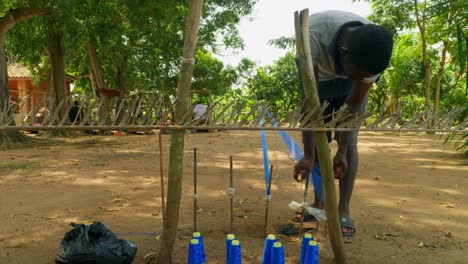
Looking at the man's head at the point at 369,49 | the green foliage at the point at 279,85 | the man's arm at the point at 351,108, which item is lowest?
the man's arm at the point at 351,108

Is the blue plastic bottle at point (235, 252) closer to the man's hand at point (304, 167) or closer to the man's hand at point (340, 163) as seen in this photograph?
the man's hand at point (304, 167)

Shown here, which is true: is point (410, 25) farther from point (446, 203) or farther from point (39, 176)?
point (39, 176)

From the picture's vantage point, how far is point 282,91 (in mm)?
17938

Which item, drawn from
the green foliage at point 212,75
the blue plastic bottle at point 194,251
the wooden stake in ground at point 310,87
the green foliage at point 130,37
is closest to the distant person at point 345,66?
the wooden stake in ground at point 310,87

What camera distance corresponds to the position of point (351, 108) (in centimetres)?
246

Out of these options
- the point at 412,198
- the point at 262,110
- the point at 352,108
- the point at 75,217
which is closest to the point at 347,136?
the point at 352,108

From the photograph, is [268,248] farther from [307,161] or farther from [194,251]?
[307,161]

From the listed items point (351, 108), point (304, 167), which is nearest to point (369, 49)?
point (351, 108)

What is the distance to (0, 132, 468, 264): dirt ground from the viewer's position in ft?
8.14

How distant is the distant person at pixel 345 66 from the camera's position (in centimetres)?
204

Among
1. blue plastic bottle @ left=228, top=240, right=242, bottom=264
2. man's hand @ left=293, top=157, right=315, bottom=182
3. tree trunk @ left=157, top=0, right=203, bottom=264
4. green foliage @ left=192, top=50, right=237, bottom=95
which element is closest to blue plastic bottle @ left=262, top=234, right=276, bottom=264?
blue plastic bottle @ left=228, top=240, right=242, bottom=264

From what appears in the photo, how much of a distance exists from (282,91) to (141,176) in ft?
45.1

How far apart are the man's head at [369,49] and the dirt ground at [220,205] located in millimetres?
1150

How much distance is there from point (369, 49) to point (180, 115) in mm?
1053
